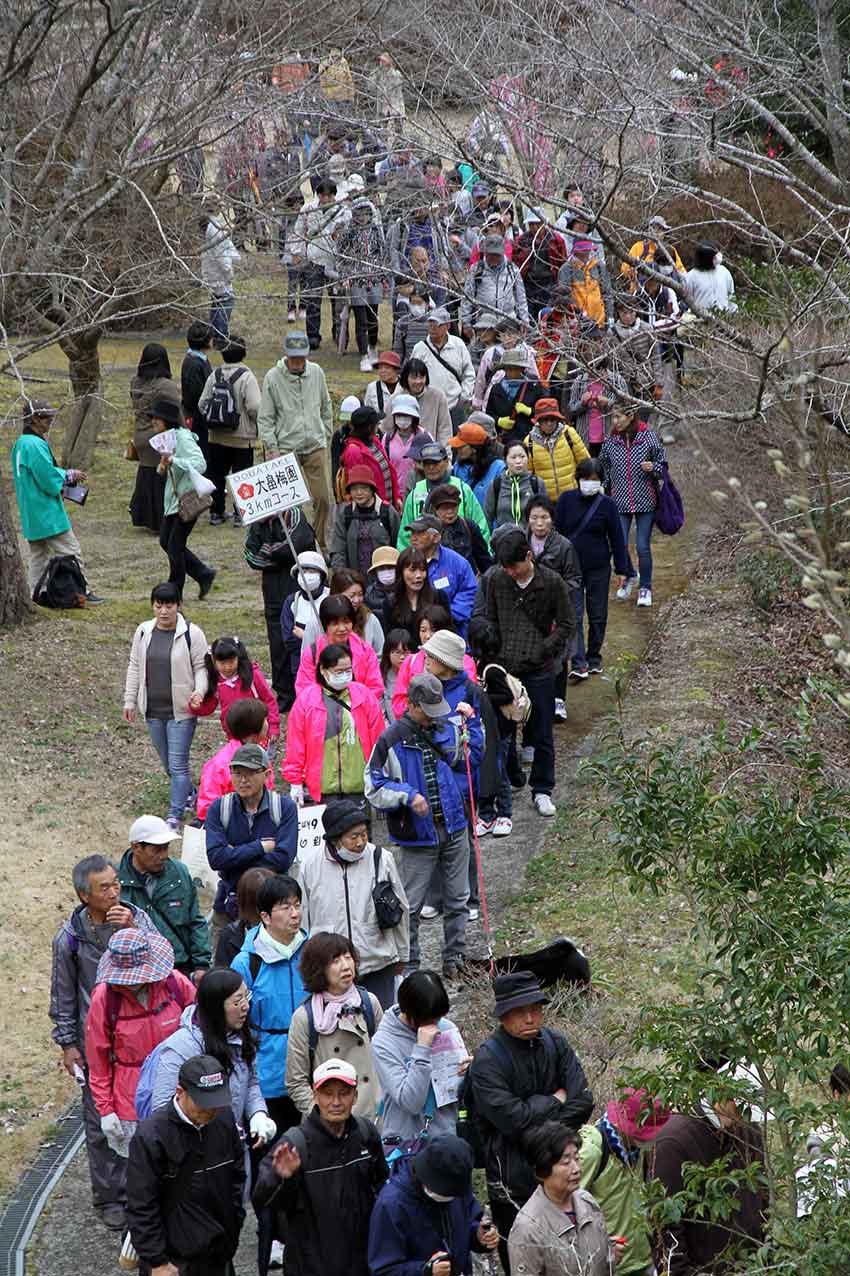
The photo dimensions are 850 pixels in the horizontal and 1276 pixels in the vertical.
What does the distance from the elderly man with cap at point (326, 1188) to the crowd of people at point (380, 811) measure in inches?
0.4

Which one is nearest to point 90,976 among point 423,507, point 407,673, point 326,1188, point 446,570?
point 326,1188

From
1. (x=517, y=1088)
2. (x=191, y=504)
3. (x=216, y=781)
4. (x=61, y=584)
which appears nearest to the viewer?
(x=517, y=1088)

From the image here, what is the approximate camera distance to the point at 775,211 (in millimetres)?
22500

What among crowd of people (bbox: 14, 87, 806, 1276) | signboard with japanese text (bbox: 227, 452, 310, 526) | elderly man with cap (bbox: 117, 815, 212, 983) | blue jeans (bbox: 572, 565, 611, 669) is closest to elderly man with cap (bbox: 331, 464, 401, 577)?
crowd of people (bbox: 14, 87, 806, 1276)

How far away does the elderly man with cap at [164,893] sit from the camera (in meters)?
7.78

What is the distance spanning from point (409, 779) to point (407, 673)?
120 cm

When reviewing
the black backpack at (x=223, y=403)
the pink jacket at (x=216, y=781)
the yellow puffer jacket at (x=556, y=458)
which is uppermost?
the pink jacket at (x=216, y=781)

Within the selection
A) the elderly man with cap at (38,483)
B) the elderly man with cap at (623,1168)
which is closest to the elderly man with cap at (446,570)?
the elderly man with cap at (38,483)

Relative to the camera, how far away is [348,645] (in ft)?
33.6

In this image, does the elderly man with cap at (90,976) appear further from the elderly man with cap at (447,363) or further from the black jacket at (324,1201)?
the elderly man with cap at (447,363)

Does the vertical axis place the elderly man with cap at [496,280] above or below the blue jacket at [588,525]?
above

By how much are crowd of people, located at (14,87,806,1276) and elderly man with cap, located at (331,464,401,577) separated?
0.03 m

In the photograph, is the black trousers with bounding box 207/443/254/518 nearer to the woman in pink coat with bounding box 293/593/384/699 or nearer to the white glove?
the woman in pink coat with bounding box 293/593/384/699

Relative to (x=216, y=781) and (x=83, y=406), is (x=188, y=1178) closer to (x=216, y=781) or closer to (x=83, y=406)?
(x=216, y=781)
